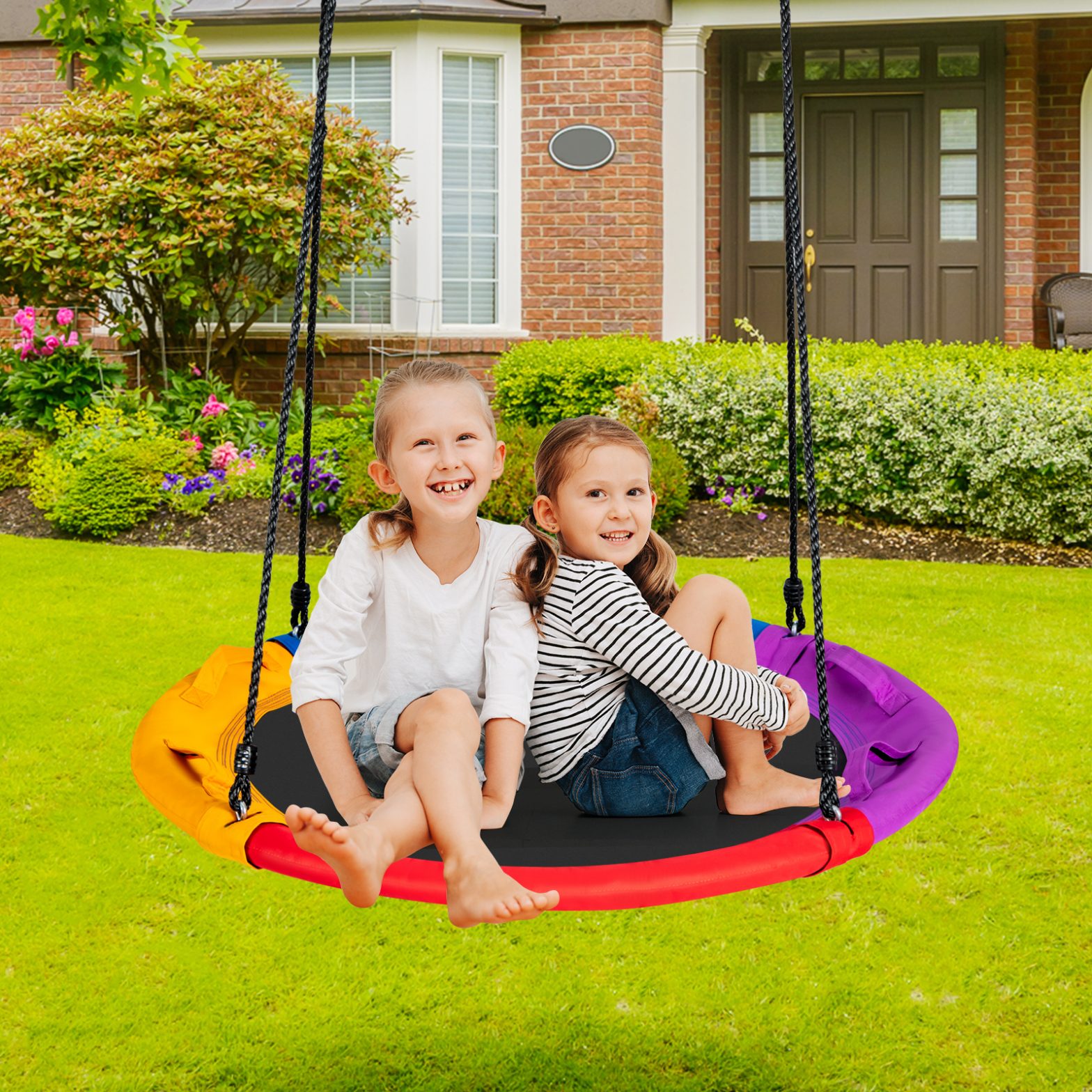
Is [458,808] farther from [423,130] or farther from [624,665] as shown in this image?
[423,130]

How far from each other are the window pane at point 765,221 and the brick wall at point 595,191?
1.27 m

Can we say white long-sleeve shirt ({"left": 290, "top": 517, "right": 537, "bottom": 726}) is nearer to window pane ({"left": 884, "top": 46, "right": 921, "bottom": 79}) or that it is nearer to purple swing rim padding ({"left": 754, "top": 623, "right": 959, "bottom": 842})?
purple swing rim padding ({"left": 754, "top": 623, "right": 959, "bottom": 842})

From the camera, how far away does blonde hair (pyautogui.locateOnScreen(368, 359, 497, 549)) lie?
2.39m

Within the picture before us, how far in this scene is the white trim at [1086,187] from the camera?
10.8m

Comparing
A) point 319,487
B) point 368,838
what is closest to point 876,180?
point 319,487

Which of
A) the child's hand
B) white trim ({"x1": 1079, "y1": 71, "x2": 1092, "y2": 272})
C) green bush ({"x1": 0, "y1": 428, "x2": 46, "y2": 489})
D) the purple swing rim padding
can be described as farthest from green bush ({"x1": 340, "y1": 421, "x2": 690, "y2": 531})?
white trim ({"x1": 1079, "y1": 71, "x2": 1092, "y2": 272})

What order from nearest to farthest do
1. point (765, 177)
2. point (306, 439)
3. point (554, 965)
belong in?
point (306, 439)
point (554, 965)
point (765, 177)

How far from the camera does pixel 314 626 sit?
243 centimetres

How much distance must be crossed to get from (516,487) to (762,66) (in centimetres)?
523

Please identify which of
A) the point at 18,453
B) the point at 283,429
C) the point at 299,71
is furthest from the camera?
→ the point at 299,71

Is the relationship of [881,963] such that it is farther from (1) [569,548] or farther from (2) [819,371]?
(2) [819,371]

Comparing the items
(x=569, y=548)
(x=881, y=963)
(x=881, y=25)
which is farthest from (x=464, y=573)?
(x=881, y=25)

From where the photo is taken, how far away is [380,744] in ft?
7.75

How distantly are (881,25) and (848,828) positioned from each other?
9357 mm
